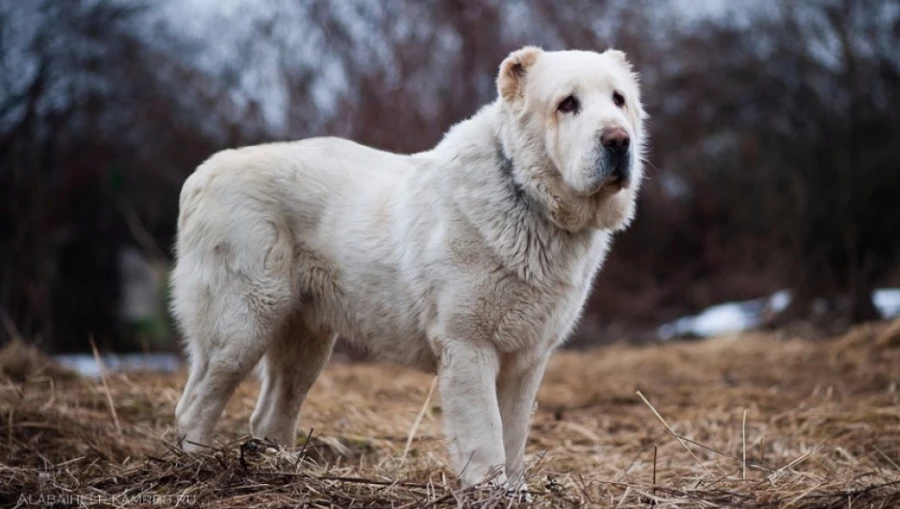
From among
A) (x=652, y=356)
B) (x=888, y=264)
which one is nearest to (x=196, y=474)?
(x=652, y=356)

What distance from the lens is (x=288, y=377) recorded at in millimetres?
4883

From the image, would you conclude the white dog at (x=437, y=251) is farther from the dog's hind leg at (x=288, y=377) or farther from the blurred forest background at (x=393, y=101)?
the blurred forest background at (x=393, y=101)

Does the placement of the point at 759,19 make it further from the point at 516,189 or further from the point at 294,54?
the point at 516,189

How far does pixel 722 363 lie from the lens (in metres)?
8.85

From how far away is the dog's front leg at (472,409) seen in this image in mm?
3840

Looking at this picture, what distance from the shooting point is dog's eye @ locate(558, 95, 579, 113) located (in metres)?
3.91

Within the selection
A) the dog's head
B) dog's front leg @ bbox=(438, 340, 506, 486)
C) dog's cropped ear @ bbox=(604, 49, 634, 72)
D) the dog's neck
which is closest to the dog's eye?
the dog's head

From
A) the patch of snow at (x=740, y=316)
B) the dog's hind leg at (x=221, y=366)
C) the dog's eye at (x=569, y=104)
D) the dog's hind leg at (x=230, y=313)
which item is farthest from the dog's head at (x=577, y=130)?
the patch of snow at (x=740, y=316)

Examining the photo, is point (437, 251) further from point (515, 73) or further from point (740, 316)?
point (740, 316)

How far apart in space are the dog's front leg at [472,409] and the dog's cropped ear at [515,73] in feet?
3.59

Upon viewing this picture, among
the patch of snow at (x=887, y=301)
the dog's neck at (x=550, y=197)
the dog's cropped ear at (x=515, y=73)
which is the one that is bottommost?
the patch of snow at (x=887, y=301)

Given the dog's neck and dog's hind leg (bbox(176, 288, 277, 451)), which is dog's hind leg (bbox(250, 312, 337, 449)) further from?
the dog's neck

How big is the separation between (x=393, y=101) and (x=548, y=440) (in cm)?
592

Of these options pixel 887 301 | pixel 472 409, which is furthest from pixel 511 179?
pixel 887 301
